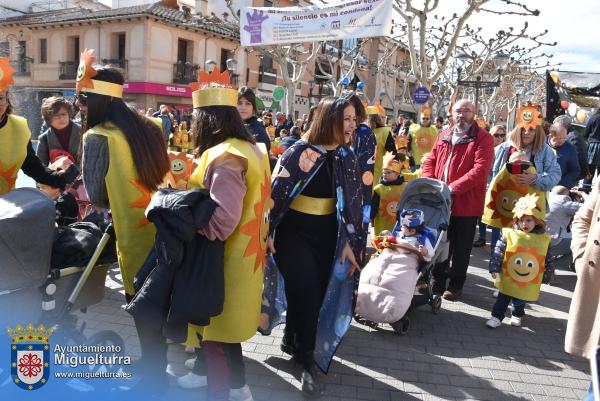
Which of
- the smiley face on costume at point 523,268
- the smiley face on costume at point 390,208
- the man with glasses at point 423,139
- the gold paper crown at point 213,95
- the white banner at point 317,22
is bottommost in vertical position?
the smiley face on costume at point 523,268

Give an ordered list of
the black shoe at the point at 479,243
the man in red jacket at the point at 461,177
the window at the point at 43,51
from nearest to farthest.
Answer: the man in red jacket at the point at 461,177
the black shoe at the point at 479,243
the window at the point at 43,51

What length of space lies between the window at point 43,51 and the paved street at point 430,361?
3310 centimetres

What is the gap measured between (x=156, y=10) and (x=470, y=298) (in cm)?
2933

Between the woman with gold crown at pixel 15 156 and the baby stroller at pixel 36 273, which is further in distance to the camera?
the woman with gold crown at pixel 15 156

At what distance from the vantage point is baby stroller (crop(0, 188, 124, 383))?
2.63m

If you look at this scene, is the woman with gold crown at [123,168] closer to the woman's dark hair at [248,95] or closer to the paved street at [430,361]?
the paved street at [430,361]

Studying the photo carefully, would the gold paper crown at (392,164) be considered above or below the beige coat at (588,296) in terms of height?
above

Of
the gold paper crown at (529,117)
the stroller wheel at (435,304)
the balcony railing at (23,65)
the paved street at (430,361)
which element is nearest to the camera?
the paved street at (430,361)

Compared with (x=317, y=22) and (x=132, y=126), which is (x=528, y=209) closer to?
(x=132, y=126)

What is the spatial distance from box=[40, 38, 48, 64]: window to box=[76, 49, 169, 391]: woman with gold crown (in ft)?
113

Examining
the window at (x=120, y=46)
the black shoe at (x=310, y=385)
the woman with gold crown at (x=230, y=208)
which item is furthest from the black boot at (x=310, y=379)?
the window at (x=120, y=46)

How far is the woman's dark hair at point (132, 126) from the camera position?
283 cm

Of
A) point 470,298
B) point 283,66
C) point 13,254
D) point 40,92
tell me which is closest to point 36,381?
point 13,254

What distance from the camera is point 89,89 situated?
2.82 meters
